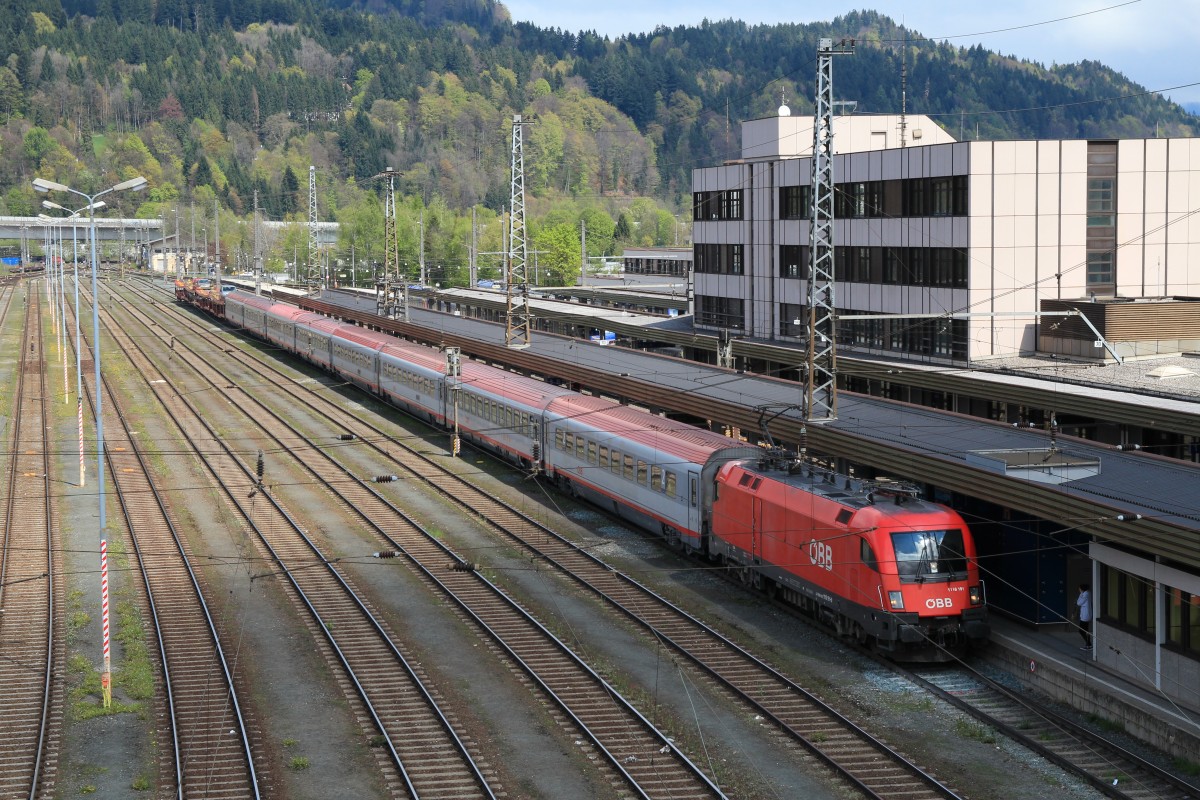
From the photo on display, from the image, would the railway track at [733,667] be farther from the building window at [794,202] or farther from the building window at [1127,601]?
the building window at [794,202]

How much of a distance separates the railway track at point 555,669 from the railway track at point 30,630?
248 inches

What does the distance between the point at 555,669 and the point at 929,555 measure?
752 centimetres

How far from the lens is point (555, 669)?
2720 centimetres

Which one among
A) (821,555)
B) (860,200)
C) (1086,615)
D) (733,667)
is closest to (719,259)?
(860,200)

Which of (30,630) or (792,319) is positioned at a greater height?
(792,319)

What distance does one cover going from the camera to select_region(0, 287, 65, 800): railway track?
22.8 m

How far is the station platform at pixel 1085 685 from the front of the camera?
21953mm

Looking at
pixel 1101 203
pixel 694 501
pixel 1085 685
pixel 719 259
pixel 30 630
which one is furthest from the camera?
pixel 719 259

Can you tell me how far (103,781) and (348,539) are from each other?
1750cm

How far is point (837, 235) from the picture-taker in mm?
54219

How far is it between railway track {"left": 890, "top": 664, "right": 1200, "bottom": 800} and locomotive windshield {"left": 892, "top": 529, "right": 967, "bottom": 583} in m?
1.90

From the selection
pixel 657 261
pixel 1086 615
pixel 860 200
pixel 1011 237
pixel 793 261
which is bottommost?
pixel 1086 615

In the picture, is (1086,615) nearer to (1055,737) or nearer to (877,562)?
(1055,737)

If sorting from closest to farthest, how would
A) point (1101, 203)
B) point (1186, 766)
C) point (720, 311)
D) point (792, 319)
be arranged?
point (1186, 766)
point (1101, 203)
point (792, 319)
point (720, 311)
